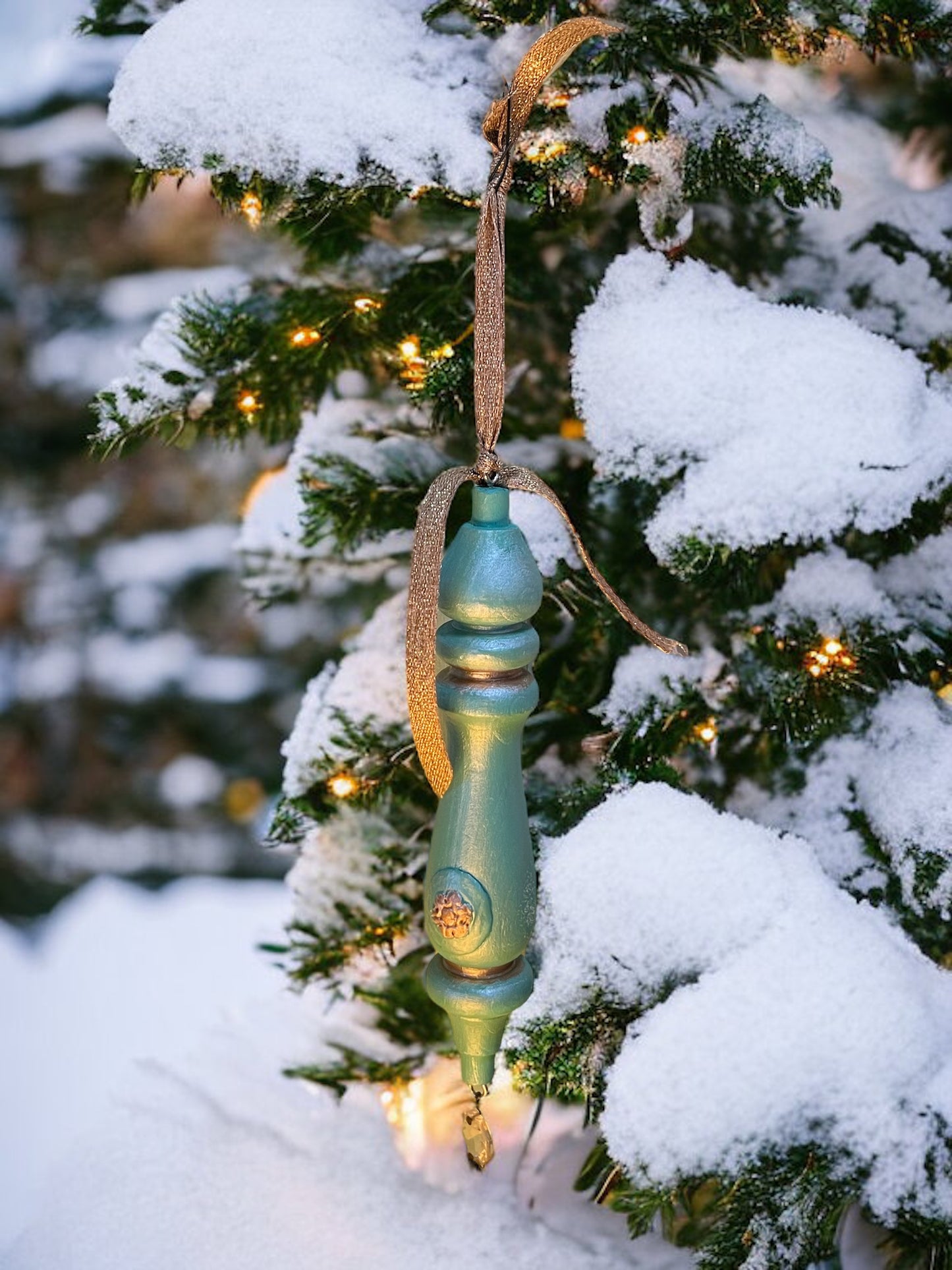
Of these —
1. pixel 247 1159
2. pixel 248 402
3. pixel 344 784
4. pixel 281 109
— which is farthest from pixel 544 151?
pixel 247 1159

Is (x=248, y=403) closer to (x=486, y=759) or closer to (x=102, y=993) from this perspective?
(x=486, y=759)

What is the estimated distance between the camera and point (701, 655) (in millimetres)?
644

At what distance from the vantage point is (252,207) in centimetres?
53

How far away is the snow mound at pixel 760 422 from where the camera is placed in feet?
1.65

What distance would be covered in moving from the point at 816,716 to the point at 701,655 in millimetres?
93

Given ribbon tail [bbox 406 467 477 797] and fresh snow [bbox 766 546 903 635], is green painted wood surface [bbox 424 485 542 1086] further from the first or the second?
fresh snow [bbox 766 546 903 635]

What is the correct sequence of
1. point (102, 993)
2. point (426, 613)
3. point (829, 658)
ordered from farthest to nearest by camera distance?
point (102, 993) < point (829, 658) < point (426, 613)

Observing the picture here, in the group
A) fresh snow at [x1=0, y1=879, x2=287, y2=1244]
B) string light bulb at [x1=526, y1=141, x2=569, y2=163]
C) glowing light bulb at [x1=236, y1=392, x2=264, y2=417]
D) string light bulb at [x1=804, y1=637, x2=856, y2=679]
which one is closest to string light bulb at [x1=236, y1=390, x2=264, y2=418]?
glowing light bulb at [x1=236, y1=392, x2=264, y2=417]

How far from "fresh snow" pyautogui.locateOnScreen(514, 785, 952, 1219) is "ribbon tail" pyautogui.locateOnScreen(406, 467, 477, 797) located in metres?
0.11

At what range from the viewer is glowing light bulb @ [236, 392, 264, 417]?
0.63 meters

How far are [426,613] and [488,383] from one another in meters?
0.09

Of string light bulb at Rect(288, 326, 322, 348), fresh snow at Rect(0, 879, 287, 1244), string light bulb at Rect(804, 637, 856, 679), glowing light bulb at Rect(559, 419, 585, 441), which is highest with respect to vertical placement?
string light bulb at Rect(288, 326, 322, 348)

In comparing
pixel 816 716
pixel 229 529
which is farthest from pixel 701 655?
pixel 229 529

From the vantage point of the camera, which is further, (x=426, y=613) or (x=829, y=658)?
(x=829, y=658)
